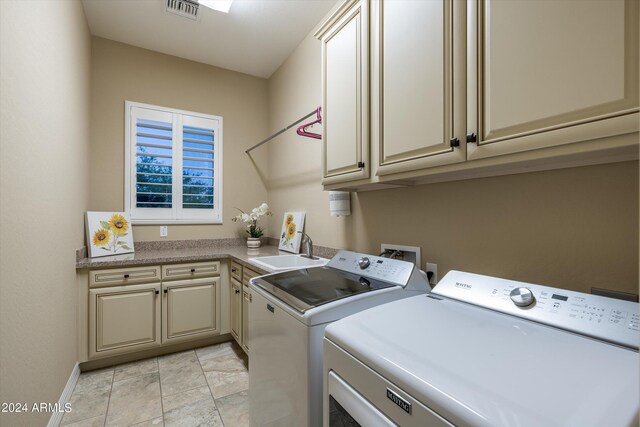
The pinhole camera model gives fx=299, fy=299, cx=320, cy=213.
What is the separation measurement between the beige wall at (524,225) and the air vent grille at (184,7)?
1962 mm

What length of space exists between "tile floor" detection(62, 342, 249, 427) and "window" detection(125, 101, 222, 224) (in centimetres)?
132

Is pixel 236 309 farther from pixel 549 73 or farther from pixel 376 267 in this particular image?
pixel 549 73

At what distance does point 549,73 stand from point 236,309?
8.26ft

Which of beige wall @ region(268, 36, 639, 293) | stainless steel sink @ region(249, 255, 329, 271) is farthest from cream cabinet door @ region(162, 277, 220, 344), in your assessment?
beige wall @ region(268, 36, 639, 293)

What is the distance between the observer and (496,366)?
65 cm

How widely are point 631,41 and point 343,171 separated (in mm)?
1132

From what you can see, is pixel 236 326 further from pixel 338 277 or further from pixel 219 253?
pixel 338 277

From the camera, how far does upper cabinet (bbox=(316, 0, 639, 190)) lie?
2.36 feet

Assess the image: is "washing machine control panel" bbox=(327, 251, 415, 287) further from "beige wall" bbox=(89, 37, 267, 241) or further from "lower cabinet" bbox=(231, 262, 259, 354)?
"beige wall" bbox=(89, 37, 267, 241)

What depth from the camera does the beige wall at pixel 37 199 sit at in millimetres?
1135

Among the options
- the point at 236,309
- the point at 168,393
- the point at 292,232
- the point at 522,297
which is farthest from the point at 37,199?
the point at 522,297

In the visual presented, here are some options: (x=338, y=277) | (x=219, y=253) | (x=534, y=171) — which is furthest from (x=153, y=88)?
(x=534, y=171)

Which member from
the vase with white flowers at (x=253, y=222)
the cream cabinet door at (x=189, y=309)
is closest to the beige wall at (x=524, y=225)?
the vase with white flowers at (x=253, y=222)

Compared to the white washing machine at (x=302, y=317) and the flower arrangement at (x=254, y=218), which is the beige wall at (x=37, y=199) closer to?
the white washing machine at (x=302, y=317)
